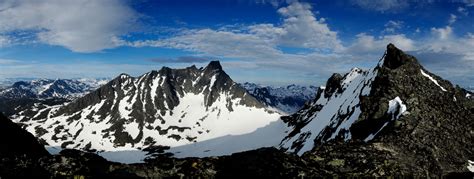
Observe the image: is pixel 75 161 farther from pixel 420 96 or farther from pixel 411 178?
pixel 420 96

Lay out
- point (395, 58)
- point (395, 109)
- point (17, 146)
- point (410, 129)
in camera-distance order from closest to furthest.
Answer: point (17, 146), point (410, 129), point (395, 109), point (395, 58)

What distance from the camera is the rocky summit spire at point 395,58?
4200 inches

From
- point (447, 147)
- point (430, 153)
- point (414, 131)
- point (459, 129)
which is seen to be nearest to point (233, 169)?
point (430, 153)

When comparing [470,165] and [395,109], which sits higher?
[395,109]

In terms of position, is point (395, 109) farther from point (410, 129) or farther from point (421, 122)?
point (410, 129)

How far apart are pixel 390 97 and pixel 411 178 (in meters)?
64.5

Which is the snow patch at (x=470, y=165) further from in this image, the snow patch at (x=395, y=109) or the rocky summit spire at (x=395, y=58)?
the rocky summit spire at (x=395, y=58)

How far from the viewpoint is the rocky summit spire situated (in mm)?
106675

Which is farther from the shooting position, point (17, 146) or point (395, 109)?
point (395, 109)

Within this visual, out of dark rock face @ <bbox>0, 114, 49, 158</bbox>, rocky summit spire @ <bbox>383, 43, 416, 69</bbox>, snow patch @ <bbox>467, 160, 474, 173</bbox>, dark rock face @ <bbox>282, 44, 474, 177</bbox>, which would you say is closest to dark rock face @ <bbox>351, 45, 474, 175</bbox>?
dark rock face @ <bbox>282, 44, 474, 177</bbox>

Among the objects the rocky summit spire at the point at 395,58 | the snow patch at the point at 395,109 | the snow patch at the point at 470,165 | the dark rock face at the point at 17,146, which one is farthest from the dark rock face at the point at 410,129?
the dark rock face at the point at 17,146

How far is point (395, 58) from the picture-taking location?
112m

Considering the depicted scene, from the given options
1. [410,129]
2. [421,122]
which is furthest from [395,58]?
[410,129]

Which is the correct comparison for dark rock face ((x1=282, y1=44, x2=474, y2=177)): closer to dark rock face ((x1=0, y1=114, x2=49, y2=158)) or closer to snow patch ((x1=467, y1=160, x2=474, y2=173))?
snow patch ((x1=467, y1=160, x2=474, y2=173))
